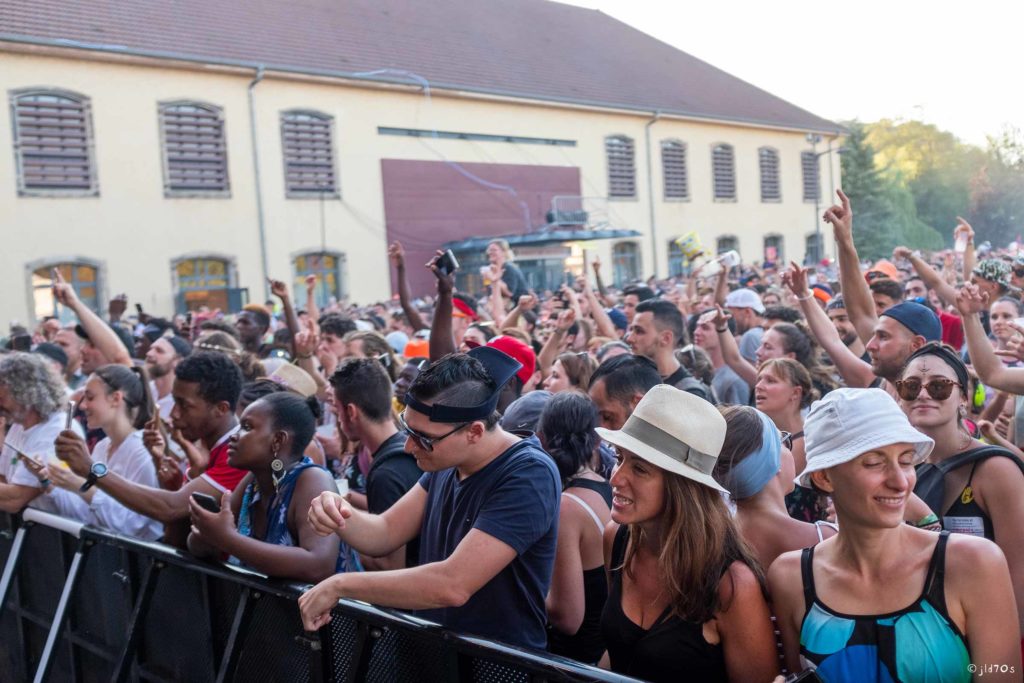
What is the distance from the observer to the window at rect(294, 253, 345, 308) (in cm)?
2455

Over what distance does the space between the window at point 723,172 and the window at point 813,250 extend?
16.7ft

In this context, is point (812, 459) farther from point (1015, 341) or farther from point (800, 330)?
point (800, 330)

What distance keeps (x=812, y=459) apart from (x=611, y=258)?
2907 cm

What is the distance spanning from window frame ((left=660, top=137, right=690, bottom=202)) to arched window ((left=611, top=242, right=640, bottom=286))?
2500mm

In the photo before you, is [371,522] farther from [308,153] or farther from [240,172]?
[308,153]

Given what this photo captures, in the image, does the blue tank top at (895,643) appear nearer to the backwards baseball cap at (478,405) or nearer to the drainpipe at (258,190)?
the backwards baseball cap at (478,405)

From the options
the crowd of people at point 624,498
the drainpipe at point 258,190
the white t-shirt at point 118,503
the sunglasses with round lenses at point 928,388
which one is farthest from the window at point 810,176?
the sunglasses with round lenses at point 928,388

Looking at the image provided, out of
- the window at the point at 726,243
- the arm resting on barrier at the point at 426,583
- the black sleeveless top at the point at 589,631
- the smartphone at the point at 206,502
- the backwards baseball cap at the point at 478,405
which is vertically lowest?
the black sleeveless top at the point at 589,631

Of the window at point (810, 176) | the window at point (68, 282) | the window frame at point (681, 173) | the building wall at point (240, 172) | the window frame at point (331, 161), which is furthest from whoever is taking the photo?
the window at point (810, 176)

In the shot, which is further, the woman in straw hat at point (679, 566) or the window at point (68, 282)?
the window at point (68, 282)

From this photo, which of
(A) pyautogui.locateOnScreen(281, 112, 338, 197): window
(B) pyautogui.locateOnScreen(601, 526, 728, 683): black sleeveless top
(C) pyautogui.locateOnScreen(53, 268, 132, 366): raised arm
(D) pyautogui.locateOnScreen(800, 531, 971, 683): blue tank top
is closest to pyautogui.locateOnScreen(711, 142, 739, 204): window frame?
(A) pyautogui.locateOnScreen(281, 112, 338, 197): window

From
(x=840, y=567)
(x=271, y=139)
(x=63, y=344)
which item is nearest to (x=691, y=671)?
(x=840, y=567)

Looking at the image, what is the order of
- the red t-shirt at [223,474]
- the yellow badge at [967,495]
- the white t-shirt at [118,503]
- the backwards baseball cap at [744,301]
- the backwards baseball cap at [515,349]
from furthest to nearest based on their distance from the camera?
1. the backwards baseball cap at [744,301]
2. the backwards baseball cap at [515,349]
3. the white t-shirt at [118,503]
4. the red t-shirt at [223,474]
5. the yellow badge at [967,495]

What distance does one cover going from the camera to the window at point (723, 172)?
3528cm
